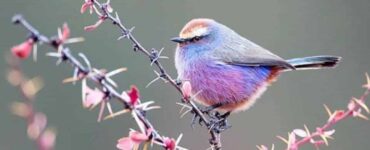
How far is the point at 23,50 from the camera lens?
1055 millimetres

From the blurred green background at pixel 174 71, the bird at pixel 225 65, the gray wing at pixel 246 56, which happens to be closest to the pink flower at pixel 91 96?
the bird at pixel 225 65

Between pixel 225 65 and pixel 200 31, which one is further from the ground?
pixel 200 31

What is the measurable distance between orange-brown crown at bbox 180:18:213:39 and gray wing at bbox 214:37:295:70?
0.14 meters

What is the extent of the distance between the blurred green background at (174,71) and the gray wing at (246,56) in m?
4.18

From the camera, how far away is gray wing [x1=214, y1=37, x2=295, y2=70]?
12.4 ft

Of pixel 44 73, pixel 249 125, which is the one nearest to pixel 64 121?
pixel 44 73

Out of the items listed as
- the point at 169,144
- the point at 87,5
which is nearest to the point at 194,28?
the point at 87,5

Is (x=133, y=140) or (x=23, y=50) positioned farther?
(x=133, y=140)

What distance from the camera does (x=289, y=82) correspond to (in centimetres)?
939

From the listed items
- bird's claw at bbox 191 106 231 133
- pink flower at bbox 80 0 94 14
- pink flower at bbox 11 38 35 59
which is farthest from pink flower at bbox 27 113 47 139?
bird's claw at bbox 191 106 231 133

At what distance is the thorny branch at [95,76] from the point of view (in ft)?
3.66

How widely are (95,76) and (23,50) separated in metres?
0.23

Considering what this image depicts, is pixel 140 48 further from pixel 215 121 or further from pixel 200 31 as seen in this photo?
pixel 200 31

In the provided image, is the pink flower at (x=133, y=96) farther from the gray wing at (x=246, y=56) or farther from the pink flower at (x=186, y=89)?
the gray wing at (x=246, y=56)
